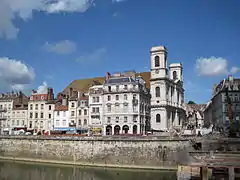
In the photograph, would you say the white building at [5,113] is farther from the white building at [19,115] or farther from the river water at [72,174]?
the river water at [72,174]

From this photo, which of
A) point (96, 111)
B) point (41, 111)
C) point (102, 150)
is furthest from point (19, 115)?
point (102, 150)

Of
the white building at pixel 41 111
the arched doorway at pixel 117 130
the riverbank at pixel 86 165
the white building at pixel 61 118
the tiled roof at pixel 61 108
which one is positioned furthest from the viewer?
the white building at pixel 41 111

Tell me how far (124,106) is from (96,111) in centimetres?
646

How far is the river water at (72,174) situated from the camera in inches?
1525

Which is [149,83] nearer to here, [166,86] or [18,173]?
[166,86]

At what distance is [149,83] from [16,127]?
33207 mm

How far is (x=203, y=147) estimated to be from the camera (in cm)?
4319

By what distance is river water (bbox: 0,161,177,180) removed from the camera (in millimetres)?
38737

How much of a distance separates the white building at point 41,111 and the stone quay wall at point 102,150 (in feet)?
39.0

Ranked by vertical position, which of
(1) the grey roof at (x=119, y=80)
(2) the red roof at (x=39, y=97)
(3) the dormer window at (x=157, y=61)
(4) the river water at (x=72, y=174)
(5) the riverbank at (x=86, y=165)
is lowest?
(4) the river water at (x=72, y=174)

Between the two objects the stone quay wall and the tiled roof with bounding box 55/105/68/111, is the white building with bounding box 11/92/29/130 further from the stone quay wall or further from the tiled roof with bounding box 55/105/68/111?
the stone quay wall

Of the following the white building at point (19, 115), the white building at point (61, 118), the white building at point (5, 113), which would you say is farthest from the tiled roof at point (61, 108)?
the white building at point (5, 113)

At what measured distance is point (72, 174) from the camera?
4166 centimetres

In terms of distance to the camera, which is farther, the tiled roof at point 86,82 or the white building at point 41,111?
the tiled roof at point 86,82
